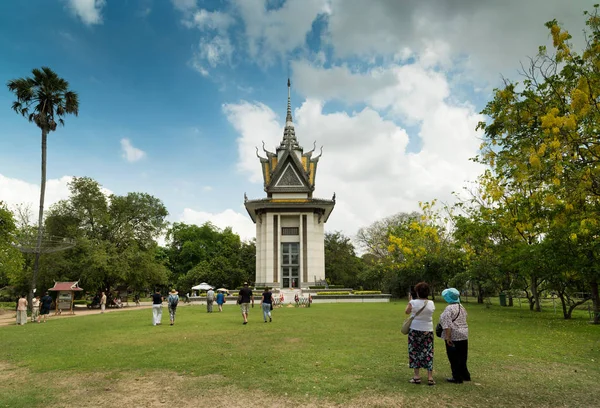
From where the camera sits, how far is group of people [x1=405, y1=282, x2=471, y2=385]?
280 inches

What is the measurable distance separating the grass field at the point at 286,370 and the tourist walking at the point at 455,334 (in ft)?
1.05

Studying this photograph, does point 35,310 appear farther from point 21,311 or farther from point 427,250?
point 427,250

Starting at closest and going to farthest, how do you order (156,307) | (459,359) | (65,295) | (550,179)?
(459,359) → (550,179) → (156,307) → (65,295)

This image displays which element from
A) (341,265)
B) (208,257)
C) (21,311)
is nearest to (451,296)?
(21,311)

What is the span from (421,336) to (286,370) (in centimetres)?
277

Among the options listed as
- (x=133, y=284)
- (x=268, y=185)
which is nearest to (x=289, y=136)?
(x=268, y=185)

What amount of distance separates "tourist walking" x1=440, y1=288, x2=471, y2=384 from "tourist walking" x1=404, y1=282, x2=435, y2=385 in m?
0.29

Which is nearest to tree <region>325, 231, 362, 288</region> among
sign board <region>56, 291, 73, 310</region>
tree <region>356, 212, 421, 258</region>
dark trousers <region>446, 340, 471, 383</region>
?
tree <region>356, 212, 421, 258</region>

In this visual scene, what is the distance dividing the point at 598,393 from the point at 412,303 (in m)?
3.22

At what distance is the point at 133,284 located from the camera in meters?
39.5

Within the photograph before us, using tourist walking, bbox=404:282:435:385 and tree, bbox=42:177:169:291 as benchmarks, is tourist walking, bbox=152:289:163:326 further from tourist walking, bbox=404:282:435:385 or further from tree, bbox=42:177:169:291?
tree, bbox=42:177:169:291

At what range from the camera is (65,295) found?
96.6ft

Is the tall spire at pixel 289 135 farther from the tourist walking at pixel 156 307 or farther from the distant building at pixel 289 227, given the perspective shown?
the tourist walking at pixel 156 307

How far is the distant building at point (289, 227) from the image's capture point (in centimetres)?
4447
